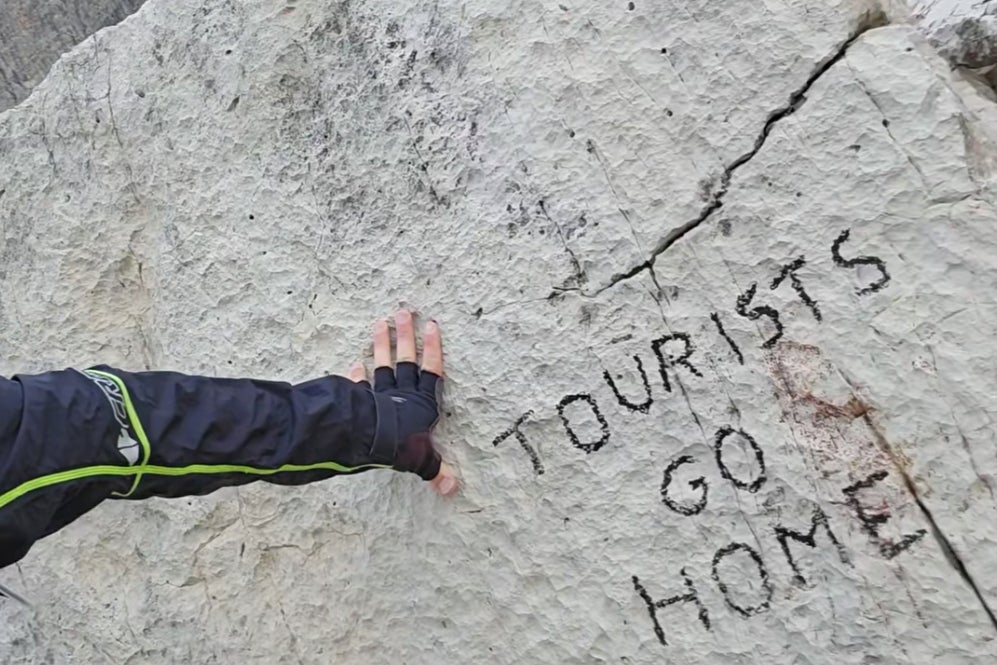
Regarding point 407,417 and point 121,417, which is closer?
point 121,417

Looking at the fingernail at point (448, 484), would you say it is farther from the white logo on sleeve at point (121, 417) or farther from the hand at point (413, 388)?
the white logo on sleeve at point (121, 417)

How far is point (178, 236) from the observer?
2227mm

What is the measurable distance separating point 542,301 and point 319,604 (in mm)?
802

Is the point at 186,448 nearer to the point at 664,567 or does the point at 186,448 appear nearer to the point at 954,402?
the point at 664,567

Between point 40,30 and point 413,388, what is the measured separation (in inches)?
91.6

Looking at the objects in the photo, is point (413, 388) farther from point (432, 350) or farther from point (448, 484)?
point (448, 484)

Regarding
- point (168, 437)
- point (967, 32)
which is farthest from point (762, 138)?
point (168, 437)

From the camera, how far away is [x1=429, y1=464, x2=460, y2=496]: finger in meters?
1.91

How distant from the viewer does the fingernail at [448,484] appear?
1.91 meters

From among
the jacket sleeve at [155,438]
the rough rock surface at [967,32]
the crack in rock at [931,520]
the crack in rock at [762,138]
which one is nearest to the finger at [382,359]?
the jacket sleeve at [155,438]

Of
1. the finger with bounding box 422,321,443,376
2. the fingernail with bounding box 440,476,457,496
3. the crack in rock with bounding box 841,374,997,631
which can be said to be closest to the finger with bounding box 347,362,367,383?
the finger with bounding box 422,321,443,376

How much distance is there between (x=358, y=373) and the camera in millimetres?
1974

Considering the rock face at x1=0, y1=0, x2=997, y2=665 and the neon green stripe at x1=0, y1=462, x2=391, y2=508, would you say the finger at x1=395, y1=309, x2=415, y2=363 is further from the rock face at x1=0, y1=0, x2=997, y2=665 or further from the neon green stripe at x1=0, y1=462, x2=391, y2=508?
the neon green stripe at x1=0, y1=462, x2=391, y2=508

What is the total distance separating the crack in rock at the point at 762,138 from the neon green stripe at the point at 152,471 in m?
0.59
